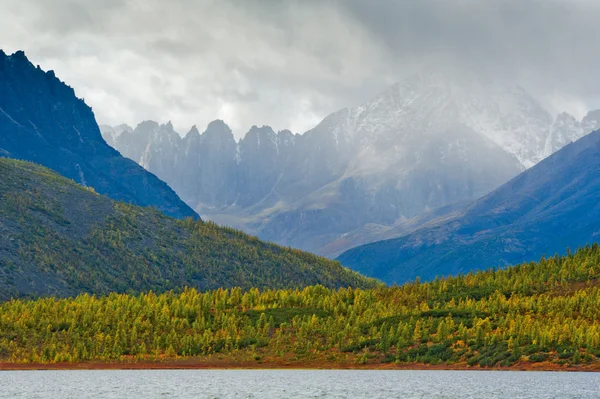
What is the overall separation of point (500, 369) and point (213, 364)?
5297cm

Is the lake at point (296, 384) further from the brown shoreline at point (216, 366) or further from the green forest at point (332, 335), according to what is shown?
the green forest at point (332, 335)

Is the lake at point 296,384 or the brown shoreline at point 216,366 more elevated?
the brown shoreline at point 216,366

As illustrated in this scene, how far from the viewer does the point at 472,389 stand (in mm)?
110250

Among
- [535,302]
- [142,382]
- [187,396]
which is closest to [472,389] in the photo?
[187,396]

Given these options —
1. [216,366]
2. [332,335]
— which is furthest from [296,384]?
[332,335]

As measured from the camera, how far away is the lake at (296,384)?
10356 centimetres

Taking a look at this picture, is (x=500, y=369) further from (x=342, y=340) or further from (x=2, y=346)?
(x=2, y=346)

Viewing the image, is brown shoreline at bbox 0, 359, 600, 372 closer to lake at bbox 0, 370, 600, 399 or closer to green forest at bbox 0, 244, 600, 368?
green forest at bbox 0, 244, 600, 368

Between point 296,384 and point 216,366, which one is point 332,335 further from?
point 296,384

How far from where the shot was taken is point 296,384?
12294 cm

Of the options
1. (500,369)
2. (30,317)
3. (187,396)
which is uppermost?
(30,317)

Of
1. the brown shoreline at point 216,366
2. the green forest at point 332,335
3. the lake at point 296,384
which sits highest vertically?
the green forest at point 332,335

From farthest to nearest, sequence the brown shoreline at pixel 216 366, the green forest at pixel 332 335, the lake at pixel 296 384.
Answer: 1. the brown shoreline at pixel 216 366
2. the green forest at pixel 332 335
3. the lake at pixel 296 384

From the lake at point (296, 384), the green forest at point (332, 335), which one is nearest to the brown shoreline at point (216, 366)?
the green forest at point (332, 335)
